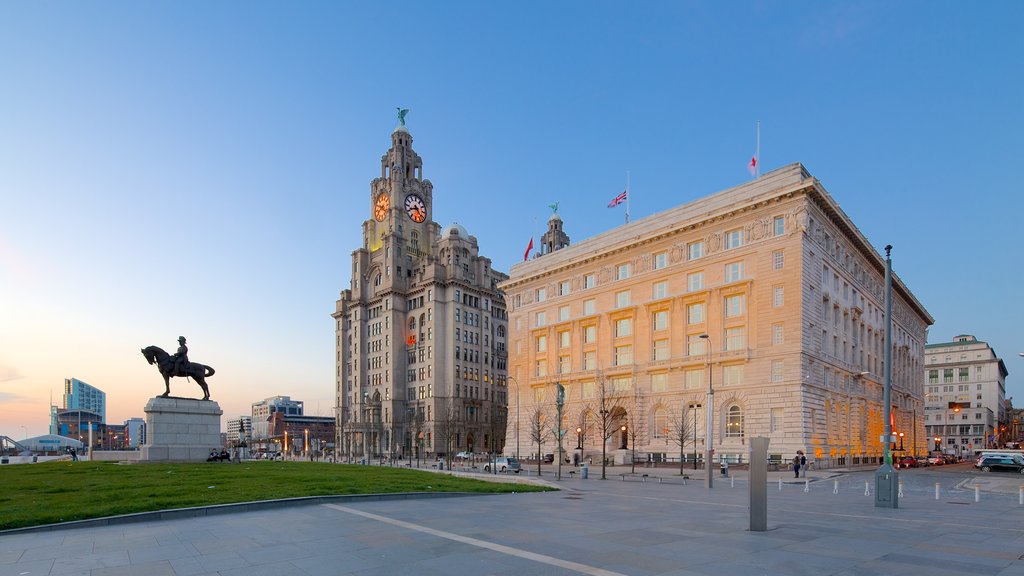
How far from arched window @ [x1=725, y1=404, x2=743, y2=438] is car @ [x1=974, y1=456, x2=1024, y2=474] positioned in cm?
2612

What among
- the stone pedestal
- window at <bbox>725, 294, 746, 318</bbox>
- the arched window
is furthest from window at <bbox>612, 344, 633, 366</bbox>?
the stone pedestal

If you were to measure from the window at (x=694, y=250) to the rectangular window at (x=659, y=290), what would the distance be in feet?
14.3

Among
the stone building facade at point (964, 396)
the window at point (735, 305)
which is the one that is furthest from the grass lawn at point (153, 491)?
the stone building facade at point (964, 396)

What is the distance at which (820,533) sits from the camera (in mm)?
16297

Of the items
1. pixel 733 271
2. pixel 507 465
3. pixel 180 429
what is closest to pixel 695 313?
pixel 733 271

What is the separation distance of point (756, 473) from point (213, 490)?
62.3ft

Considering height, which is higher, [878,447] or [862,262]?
[862,262]

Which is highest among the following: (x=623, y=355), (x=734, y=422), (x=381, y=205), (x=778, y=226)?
(x=381, y=205)

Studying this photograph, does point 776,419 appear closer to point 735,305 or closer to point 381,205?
point 735,305

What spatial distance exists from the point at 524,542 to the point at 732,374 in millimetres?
57888

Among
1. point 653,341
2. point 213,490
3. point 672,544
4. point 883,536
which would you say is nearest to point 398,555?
point 672,544

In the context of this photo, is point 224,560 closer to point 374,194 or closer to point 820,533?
point 820,533

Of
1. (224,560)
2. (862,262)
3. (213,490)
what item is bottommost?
(213,490)

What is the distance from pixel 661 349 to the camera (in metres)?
75.1
